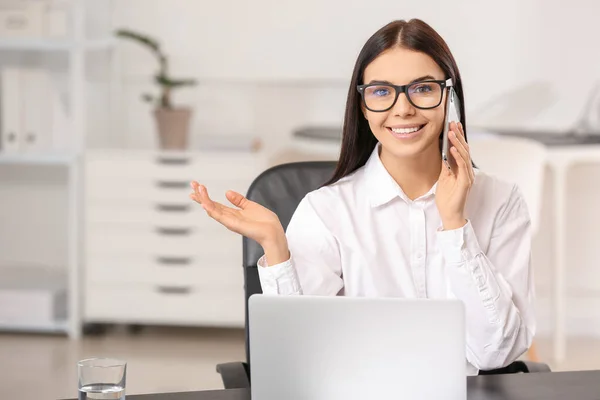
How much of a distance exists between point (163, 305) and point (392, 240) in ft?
7.75

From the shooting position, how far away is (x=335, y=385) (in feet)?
3.75

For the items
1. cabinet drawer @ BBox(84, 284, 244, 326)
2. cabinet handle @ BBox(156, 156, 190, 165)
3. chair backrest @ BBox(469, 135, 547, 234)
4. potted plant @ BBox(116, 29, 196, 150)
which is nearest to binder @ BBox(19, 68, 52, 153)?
potted plant @ BBox(116, 29, 196, 150)

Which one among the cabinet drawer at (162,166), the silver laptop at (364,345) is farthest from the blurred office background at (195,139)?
the silver laptop at (364,345)

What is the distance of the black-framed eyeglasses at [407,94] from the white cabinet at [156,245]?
2263 mm

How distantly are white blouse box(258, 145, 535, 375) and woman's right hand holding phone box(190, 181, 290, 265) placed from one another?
0.16 metres

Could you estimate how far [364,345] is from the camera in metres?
1.13

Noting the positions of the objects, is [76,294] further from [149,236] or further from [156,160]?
[156,160]

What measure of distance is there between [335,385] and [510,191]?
2.44 feet

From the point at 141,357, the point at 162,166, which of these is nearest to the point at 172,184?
the point at 162,166

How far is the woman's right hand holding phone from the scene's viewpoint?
1461mm

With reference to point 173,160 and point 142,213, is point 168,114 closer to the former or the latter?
point 173,160

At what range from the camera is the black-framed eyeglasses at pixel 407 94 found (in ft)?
5.43

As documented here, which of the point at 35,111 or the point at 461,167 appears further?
the point at 35,111

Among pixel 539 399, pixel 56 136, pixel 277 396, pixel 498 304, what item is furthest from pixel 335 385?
pixel 56 136
